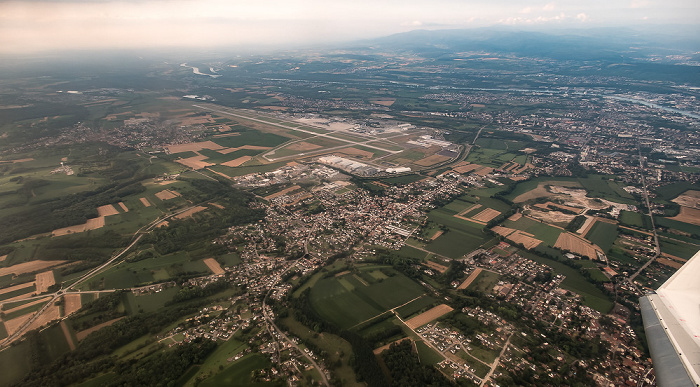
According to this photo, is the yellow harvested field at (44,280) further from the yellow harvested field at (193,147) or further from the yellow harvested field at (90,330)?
the yellow harvested field at (193,147)

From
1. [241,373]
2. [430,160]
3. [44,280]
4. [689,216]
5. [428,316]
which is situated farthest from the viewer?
[430,160]

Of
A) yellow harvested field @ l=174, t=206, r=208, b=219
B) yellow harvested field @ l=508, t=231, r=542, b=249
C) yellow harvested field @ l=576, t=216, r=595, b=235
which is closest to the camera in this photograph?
yellow harvested field @ l=508, t=231, r=542, b=249

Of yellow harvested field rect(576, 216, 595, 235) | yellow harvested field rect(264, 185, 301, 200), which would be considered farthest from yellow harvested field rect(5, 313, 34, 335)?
yellow harvested field rect(576, 216, 595, 235)

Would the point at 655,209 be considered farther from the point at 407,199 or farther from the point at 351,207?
the point at 351,207

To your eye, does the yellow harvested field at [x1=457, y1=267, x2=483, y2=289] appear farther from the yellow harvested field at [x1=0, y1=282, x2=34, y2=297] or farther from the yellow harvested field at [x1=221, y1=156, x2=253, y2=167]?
the yellow harvested field at [x1=221, y1=156, x2=253, y2=167]

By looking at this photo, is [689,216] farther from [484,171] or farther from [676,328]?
[676,328]

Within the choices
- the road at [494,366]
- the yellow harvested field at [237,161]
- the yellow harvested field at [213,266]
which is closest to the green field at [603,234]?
the road at [494,366]

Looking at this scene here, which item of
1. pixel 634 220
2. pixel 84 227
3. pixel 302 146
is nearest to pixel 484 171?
pixel 634 220

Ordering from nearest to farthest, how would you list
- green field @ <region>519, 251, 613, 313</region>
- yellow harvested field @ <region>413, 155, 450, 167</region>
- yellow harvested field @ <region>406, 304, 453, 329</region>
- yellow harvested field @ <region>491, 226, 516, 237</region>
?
yellow harvested field @ <region>406, 304, 453, 329</region> → green field @ <region>519, 251, 613, 313</region> → yellow harvested field @ <region>491, 226, 516, 237</region> → yellow harvested field @ <region>413, 155, 450, 167</region>
